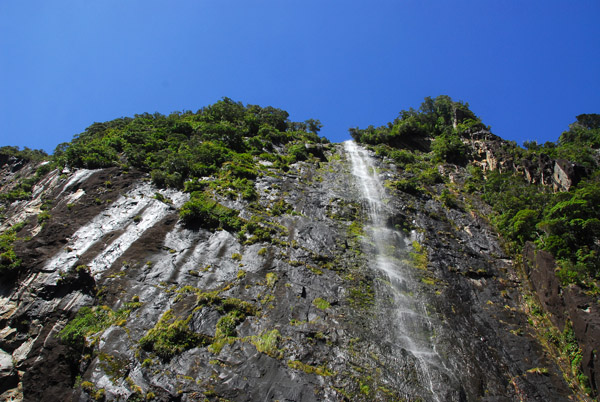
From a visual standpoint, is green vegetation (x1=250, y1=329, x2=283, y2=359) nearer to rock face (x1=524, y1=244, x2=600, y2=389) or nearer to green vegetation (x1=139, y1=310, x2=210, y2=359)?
green vegetation (x1=139, y1=310, x2=210, y2=359)

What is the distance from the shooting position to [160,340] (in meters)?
13.4

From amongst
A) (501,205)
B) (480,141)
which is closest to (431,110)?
(480,141)

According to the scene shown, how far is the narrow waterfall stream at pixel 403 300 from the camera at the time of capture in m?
13.2

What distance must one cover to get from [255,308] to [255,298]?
71 centimetres

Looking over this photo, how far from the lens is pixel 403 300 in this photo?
17172 mm

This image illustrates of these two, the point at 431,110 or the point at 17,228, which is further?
the point at 431,110

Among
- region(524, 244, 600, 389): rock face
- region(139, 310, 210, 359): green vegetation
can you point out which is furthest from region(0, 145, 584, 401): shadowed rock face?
region(524, 244, 600, 389): rock face

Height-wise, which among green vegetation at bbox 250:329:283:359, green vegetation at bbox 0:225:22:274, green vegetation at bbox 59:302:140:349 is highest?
green vegetation at bbox 0:225:22:274

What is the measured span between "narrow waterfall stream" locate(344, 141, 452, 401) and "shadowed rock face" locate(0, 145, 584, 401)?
0.45ft

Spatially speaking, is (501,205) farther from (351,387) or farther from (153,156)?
(153,156)

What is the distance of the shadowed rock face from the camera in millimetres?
12578

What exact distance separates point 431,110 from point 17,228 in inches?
2284

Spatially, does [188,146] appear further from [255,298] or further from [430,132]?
[430,132]

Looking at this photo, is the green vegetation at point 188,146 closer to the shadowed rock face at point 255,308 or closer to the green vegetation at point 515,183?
the shadowed rock face at point 255,308
